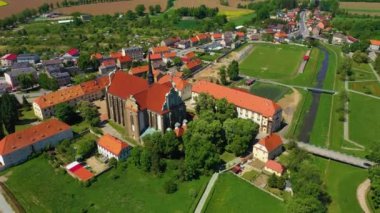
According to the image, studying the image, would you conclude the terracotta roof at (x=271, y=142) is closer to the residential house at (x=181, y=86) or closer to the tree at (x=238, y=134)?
the tree at (x=238, y=134)

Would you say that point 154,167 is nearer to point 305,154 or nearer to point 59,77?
point 305,154

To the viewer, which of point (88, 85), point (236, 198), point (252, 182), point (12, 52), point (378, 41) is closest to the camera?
point (236, 198)

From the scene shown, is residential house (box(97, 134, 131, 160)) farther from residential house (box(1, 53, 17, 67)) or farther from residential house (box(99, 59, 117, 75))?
residential house (box(1, 53, 17, 67))

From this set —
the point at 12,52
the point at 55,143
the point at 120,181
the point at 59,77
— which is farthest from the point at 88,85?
the point at 12,52

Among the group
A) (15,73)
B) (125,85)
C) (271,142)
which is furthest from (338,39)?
(15,73)

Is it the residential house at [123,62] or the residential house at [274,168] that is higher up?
the residential house at [123,62]

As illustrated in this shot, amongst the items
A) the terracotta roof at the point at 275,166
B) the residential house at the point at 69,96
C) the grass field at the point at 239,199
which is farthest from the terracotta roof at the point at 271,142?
the residential house at the point at 69,96
